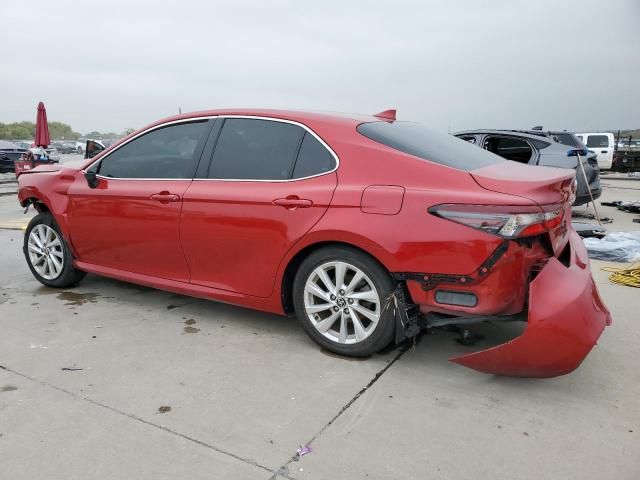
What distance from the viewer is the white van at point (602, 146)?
20.1 m

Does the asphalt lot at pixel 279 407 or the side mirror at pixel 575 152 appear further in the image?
the side mirror at pixel 575 152

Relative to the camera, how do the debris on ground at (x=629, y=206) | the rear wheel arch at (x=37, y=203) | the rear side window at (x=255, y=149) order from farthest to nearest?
the debris on ground at (x=629, y=206) < the rear wheel arch at (x=37, y=203) < the rear side window at (x=255, y=149)

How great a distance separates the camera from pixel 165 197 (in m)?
3.84

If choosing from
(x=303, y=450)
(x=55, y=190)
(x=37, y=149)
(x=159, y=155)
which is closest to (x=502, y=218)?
(x=303, y=450)

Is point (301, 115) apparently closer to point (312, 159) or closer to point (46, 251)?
point (312, 159)

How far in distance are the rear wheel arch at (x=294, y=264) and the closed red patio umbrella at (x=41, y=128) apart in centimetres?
1489

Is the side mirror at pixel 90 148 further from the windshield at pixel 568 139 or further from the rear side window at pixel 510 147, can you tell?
the windshield at pixel 568 139

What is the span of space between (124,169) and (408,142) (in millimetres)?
2286

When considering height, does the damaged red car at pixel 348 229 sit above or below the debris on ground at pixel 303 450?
above

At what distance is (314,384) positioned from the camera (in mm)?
3014

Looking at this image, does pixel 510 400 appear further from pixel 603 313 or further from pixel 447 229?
pixel 447 229

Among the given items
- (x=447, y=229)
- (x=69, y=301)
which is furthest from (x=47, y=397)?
(x=447, y=229)

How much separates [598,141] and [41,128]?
63.8ft

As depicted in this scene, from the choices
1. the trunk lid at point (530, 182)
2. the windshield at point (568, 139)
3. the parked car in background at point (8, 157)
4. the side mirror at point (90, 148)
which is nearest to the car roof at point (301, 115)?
the trunk lid at point (530, 182)
